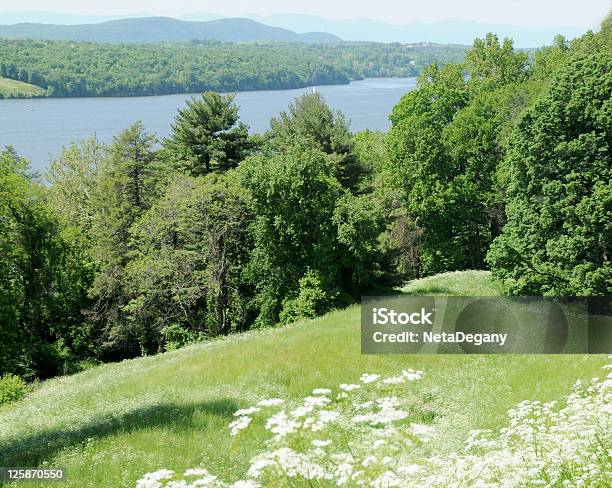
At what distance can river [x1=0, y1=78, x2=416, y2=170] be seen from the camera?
10262 cm

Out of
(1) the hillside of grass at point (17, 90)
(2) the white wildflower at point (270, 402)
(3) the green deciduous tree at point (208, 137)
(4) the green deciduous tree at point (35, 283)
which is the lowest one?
(4) the green deciduous tree at point (35, 283)

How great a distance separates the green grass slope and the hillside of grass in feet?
502

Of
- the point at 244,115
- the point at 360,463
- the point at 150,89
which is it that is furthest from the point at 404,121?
the point at 150,89

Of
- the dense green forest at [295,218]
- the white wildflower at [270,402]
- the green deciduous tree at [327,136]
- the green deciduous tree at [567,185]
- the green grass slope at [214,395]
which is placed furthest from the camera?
the green deciduous tree at [327,136]

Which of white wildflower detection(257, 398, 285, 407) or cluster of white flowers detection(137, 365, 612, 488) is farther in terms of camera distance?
white wildflower detection(257, 398, 285, 407)

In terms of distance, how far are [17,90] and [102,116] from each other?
135 ft

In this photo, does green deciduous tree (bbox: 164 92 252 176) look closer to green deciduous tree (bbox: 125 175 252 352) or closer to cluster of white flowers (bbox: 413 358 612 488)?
green deciduous tree (bbox: 125 175 252 352)

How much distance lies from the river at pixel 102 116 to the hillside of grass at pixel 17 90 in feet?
5.57

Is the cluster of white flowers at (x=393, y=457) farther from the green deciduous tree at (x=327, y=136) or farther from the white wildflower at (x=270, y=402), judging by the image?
the green deciduous tree at (x=327, y=136)

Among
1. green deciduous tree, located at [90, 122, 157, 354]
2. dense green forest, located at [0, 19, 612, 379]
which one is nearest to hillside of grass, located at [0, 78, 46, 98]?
dense green forest, located at [0, 19, 612, 379]

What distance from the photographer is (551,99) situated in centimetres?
2658

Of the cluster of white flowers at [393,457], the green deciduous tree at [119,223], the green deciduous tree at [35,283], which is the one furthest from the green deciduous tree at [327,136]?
the cluster of white flowers at [393,457]

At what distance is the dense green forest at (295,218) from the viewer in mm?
26375

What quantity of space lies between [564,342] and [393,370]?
843cm
